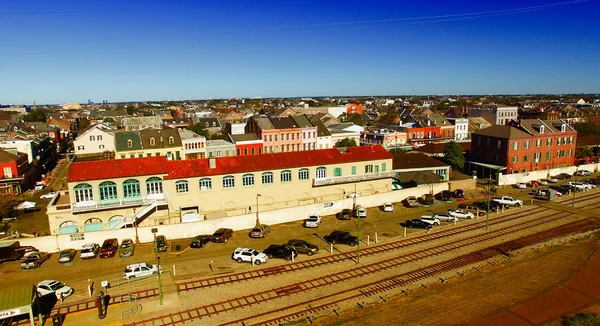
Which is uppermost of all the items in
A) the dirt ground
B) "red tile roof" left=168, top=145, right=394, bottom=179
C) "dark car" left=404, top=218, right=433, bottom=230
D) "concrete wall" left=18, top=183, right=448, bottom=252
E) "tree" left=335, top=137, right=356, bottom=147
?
"red tile roof" left=168, top=145, right=394, bottom=179

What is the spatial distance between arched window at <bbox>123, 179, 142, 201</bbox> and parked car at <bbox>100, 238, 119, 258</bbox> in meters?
5.00

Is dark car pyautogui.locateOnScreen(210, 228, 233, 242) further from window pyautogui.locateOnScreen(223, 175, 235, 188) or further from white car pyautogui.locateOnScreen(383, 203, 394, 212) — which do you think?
white car pyautogui.locateOnScreen(383, 203, 394, 212)

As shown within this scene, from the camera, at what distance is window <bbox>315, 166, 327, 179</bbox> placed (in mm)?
49753

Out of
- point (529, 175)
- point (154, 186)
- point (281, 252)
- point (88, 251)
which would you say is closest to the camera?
point (281, 252)

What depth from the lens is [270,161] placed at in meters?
48.1

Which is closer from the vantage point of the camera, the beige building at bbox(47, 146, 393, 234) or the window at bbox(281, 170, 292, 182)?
the beige building at bbox(47, 146, 393, 234)

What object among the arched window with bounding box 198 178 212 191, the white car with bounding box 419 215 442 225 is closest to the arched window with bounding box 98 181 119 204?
the arched window with bounding box 198 178 212 191

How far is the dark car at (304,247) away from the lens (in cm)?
3644

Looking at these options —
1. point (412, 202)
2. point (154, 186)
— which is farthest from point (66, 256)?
point (412, 202)

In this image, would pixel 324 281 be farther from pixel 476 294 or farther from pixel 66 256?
pixel 66 256

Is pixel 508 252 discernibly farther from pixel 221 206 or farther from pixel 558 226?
pixel 221 206

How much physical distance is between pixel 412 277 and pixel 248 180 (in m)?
21.5

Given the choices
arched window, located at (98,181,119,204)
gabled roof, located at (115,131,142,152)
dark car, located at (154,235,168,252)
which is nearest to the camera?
dark car, located at (154,235,168,252)

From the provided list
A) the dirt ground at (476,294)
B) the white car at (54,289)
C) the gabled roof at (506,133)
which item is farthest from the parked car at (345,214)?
the gabled roof at (506,133)
